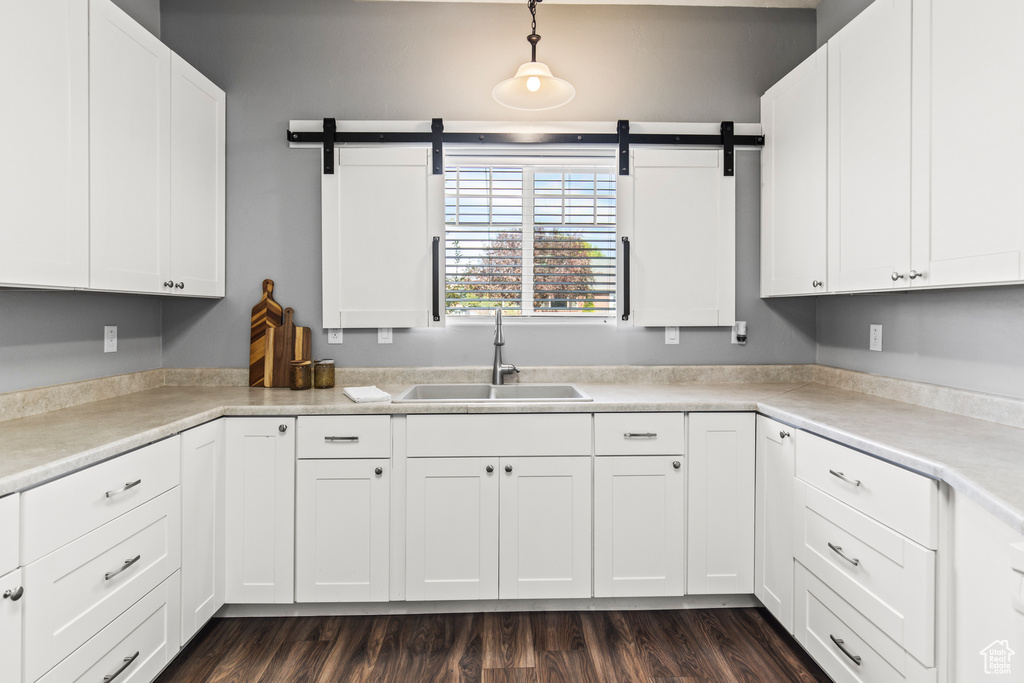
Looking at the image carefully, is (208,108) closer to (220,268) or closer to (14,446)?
(220,268)

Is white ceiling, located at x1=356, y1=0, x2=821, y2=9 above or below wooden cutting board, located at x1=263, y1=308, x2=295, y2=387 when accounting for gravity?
above

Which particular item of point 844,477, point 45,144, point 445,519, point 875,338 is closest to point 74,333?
point 45,144

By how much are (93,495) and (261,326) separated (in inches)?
52.8

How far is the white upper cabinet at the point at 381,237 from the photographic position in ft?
8.55

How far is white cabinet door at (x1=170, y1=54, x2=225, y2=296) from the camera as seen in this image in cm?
225

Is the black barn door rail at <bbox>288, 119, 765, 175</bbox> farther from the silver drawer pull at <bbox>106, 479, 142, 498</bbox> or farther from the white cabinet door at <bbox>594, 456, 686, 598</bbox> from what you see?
the silver drawer pull at <bbox>106, 479, 142, 498</bbox>

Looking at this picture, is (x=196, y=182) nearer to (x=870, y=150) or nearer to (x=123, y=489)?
(x=123, y=489)

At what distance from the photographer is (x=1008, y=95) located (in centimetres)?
140

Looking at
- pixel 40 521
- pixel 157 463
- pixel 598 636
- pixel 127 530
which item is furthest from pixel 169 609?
pixel 598 636

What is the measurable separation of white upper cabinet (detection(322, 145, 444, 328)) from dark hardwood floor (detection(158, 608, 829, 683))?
4.48 feet

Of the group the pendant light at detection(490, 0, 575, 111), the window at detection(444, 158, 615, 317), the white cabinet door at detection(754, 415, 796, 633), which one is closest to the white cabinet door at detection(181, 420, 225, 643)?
the window at detection(444, 158, 615, 317)

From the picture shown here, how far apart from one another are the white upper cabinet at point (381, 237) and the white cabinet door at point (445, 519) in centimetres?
84

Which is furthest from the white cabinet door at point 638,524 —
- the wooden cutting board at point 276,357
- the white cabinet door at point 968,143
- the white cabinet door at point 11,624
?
the white cabinet door at point 11,624

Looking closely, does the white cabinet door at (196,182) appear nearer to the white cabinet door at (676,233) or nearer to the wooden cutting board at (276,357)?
the wooden cutting board at (276,357)
